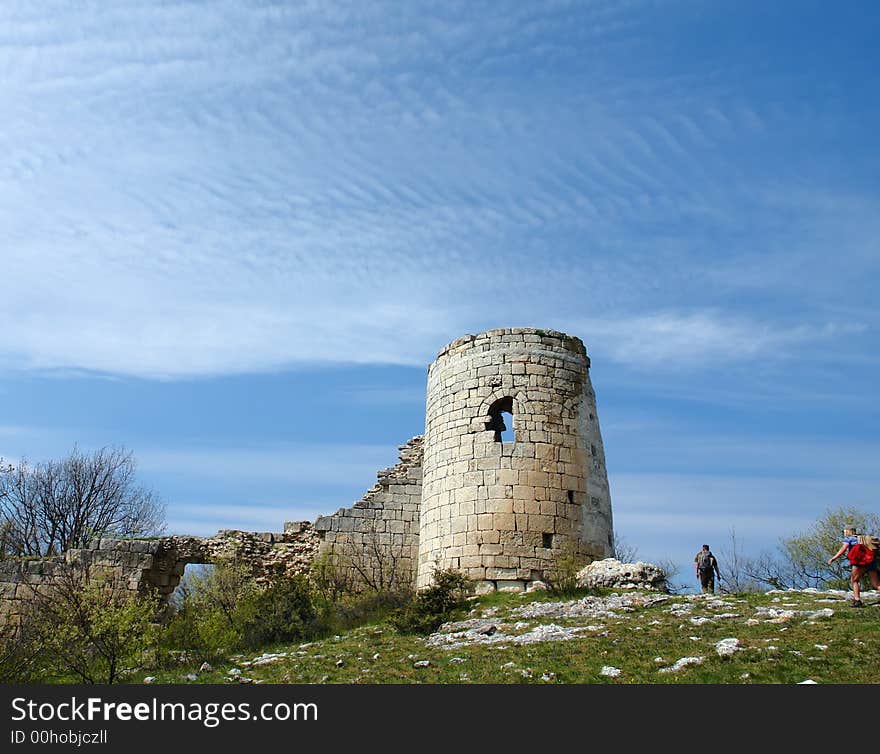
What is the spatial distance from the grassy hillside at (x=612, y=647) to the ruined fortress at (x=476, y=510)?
1583 millimetres

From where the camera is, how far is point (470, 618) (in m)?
10.8

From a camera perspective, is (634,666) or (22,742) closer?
(22,742)

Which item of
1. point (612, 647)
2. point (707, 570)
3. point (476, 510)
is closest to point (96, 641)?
point (476, 510)

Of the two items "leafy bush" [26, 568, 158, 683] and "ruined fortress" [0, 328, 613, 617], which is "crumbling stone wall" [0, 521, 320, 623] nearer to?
"ruined fortress" [0, 328, 613, 617]

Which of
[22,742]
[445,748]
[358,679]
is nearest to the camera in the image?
[445,748]

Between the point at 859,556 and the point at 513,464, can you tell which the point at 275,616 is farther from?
the point at 859,556

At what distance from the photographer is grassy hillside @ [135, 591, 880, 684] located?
6734 mm

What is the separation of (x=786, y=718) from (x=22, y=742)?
6.02 m

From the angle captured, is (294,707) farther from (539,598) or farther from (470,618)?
(539,598)

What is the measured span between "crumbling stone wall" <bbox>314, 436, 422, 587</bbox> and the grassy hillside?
4338mm

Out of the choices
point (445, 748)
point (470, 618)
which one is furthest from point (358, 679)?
point (470, 618)

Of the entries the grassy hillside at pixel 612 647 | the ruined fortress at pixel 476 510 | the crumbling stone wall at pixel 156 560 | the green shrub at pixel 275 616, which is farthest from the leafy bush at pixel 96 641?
the ruined fortress at pixel 476 510

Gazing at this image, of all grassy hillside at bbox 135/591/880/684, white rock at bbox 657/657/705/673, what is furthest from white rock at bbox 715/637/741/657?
white rock at bbox 657/657/705/673

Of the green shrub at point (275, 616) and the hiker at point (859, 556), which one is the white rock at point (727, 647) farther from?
the green shrub at point (275, 616)
